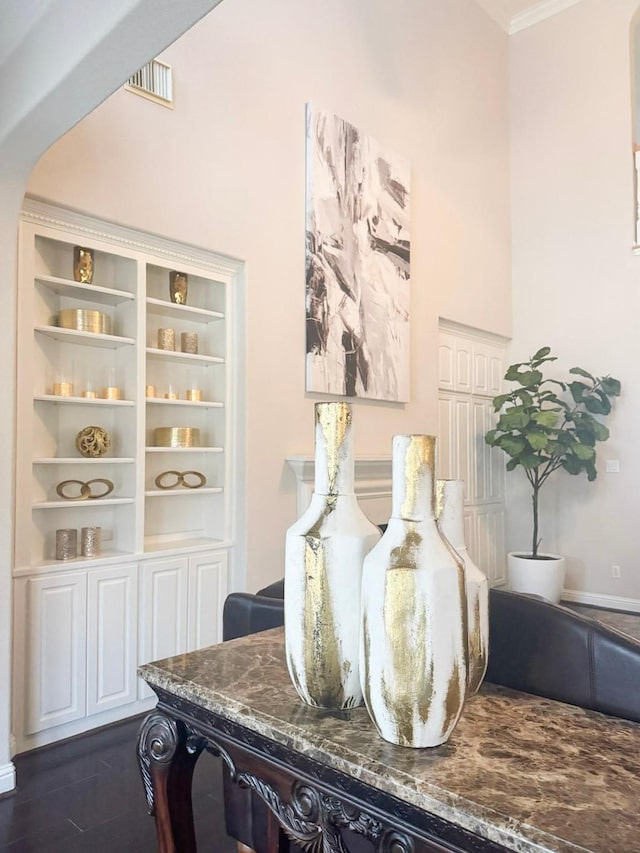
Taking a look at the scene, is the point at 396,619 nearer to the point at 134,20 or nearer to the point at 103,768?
the point at 134,20

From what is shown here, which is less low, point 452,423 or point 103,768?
point 452,423

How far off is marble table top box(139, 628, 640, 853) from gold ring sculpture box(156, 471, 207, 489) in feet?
8.14

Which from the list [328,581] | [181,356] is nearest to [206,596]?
[181,356]

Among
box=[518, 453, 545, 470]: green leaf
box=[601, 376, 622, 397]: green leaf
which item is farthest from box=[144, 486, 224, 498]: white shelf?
box=[601, 376, 622, 397]: green leaf

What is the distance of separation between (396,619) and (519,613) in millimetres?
626

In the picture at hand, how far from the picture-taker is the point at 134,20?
1585 millimetres

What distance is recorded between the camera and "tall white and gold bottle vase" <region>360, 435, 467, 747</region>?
81 cm

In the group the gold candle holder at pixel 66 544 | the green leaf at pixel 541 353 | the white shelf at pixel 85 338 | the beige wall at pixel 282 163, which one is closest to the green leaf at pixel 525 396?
the green leaf at pixel 541 353

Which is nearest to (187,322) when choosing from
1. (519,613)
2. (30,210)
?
(30,210)

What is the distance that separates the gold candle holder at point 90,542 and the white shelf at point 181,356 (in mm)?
994

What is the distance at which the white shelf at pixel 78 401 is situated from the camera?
2.94 meters

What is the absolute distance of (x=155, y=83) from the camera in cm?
336

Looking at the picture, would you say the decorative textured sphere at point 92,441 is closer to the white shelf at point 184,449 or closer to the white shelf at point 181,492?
the white shelf at point 184,449

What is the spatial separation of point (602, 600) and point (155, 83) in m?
5.52
